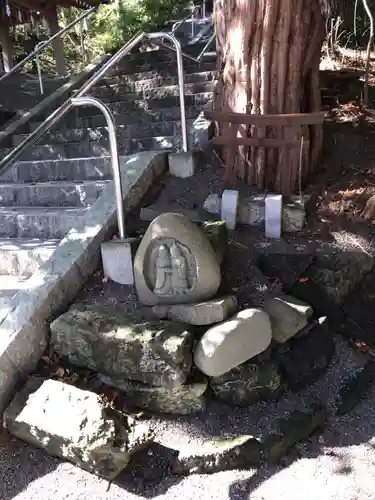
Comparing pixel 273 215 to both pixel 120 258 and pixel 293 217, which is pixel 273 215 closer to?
pixel 293 217

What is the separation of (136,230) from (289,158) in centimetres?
130

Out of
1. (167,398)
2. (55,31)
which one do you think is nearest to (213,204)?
(167,398)

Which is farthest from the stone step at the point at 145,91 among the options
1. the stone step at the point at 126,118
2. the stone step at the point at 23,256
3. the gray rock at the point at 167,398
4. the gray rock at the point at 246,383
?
the gray rock at the point at 167,398

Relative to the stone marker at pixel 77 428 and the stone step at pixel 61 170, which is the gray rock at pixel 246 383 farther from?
the stone step at pixel 61 170

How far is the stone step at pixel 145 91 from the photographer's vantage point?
237 inches

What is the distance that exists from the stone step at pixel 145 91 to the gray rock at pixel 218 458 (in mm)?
4314

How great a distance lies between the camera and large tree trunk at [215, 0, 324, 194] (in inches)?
144

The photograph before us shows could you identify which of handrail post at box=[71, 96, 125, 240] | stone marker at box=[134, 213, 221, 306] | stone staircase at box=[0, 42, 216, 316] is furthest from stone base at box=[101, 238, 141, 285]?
stone staircase at box=[0, 42, 216, 316]

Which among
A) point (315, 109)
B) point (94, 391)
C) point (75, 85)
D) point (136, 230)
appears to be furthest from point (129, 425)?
point (75, 85)

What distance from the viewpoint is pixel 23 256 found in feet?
11.9

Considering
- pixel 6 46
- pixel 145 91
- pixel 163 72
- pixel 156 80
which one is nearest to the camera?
pixel 145 91

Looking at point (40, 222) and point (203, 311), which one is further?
point (40, 222)

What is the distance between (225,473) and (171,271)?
1.14 m

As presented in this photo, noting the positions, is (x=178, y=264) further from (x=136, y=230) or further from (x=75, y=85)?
(x=75, y=85)
